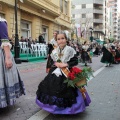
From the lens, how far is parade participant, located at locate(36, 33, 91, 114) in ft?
14.4

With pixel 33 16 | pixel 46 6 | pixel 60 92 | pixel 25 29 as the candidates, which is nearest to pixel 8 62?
pixel 60 92

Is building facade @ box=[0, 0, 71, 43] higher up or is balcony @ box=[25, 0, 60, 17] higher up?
balcony @ box=[25, 0, 60, 17]

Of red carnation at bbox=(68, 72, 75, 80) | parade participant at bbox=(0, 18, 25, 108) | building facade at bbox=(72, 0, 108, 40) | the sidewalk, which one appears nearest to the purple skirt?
the sidewalk

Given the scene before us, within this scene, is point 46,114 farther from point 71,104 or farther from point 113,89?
point 113,89

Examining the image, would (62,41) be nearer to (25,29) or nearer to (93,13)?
(25,29)

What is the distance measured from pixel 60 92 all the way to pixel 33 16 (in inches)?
747

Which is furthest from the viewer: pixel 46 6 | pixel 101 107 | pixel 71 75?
pixel 46 6

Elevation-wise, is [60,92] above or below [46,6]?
below

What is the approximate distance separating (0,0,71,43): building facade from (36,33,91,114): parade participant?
12815 millimetres

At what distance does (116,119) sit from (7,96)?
1852mm

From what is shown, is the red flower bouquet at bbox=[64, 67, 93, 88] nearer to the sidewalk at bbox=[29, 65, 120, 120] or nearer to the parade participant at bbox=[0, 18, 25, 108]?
the sidewalk at bbox=[29, 65, 120, 120]

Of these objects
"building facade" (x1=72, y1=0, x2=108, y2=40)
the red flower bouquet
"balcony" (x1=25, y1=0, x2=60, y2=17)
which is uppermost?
"building facade" (x1=72, y1=0, x2=108, y2=40)

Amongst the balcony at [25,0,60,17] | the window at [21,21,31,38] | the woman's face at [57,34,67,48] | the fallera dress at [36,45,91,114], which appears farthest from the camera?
the window at [21,21,31,38]

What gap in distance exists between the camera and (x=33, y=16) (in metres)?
22.8
